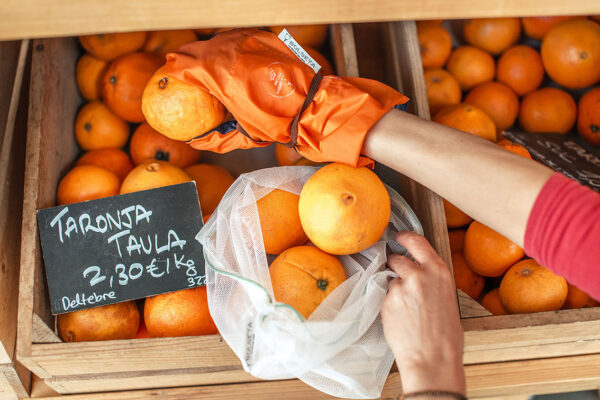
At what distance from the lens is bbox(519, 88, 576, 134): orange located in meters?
1.30

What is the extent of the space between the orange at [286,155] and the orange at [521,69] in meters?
0.69

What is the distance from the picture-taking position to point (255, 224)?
88 centimetres

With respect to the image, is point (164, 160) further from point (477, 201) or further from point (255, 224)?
point (477, 201)

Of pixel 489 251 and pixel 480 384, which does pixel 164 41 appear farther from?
pixel 480 384

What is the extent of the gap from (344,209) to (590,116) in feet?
2.95

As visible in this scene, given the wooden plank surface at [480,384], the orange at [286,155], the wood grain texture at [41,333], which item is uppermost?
the orange at [286,155]

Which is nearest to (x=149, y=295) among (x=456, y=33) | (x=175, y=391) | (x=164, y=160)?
(x=175, y=391)

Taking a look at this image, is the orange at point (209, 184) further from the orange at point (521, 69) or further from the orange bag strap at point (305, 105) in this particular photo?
the orange at point (521, 69)

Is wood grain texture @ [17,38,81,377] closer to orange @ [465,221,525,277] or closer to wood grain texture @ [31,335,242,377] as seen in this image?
wood grain texture @ [31,335,242,377]

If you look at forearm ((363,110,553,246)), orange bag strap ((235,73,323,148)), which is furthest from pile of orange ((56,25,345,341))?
forearm ((363,110,553,246))

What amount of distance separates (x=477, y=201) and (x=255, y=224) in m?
0.39

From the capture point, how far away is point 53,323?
958 millimetres

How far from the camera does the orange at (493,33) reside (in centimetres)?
135

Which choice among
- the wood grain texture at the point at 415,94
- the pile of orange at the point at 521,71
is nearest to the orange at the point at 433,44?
the pile of orange at the point at 521,71
